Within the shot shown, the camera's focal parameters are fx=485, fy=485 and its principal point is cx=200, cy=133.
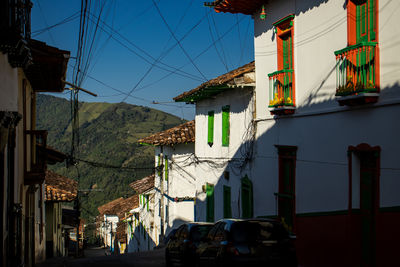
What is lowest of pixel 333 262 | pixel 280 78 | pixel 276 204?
pixel 333 262

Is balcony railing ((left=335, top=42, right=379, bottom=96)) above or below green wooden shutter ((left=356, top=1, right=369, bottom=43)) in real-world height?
below

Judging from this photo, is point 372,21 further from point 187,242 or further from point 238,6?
point 187,242

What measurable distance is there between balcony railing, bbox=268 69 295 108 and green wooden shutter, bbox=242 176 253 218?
3427mm

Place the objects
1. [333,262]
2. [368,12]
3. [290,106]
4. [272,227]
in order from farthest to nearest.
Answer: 1. [290,106]
2. [333,262]
3. [368,12]
4. [272,227]

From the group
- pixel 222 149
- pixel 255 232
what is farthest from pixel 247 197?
pixel 255 232

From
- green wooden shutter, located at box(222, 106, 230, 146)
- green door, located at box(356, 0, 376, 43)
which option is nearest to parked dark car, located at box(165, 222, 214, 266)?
green wooden shutter, located at box(222, 106, 230, 146)

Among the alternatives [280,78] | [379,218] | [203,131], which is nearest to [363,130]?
[379,218]

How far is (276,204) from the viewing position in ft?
47.0

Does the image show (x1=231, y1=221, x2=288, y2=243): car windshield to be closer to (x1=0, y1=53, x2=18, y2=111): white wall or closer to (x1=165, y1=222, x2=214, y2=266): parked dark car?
(x1=165, y1=222, x2=214, y2=266): parked dark car

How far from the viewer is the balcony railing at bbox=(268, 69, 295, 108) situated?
13.4 m

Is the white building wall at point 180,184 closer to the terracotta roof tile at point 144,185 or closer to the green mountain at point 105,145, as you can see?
the terracotta roof tile at point 144,185

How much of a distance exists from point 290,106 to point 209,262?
496cm

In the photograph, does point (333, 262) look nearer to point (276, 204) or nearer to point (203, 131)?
point (276, 204)

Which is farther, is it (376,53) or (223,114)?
(223,114)
